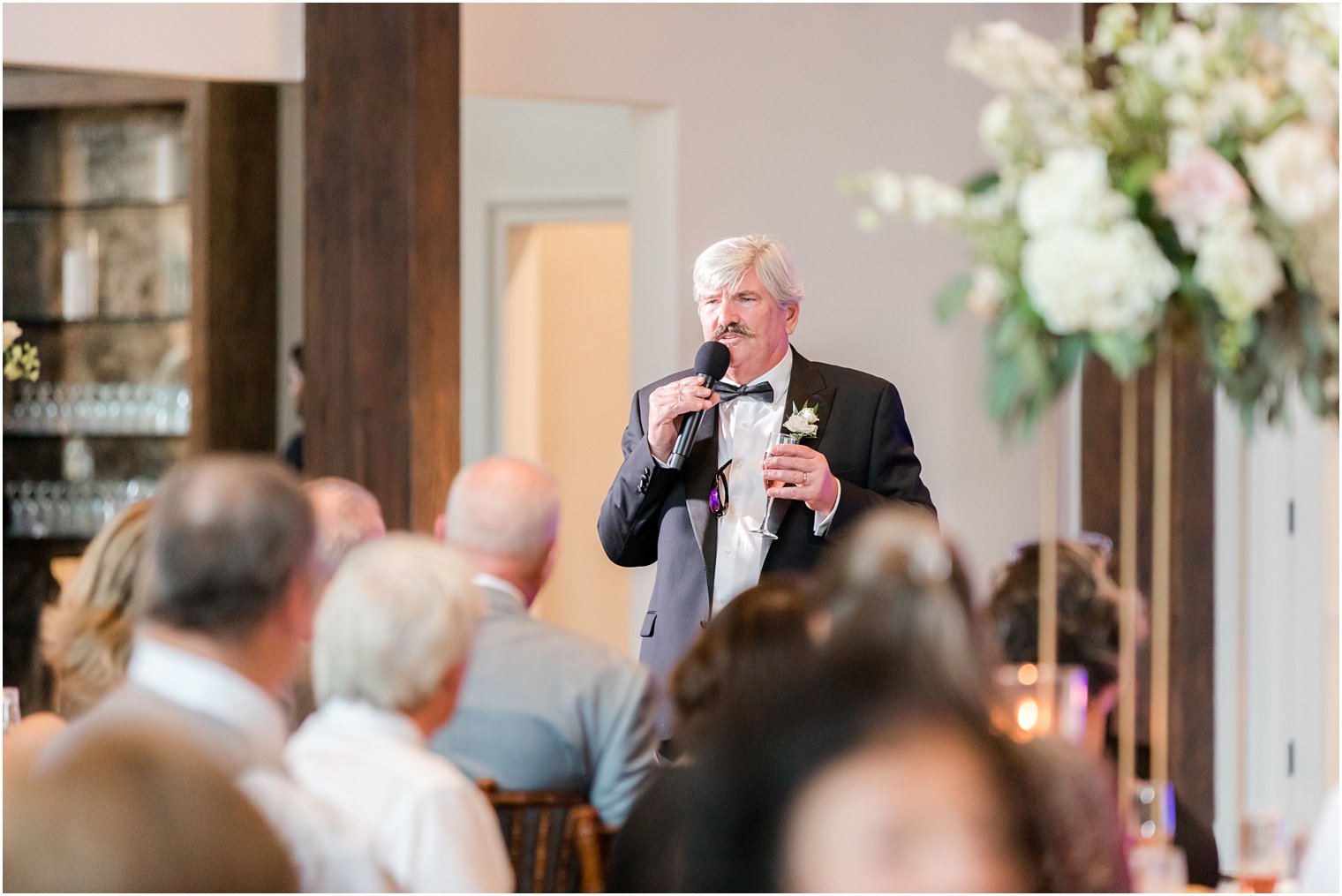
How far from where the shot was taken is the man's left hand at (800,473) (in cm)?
313

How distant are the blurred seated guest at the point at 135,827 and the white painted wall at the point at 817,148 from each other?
3.81 meters

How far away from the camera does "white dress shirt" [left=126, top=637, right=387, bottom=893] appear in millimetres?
1760

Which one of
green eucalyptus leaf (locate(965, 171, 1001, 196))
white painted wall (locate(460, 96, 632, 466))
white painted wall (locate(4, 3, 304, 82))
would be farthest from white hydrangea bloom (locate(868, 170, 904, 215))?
white painted wall (locate(460, 96, 632, 466))

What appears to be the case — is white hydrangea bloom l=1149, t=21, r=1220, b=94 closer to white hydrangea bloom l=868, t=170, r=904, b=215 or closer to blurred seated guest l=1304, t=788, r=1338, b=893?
white hydrangea bloom l=868, t=170, r=904, b=215

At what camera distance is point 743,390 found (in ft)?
11.2

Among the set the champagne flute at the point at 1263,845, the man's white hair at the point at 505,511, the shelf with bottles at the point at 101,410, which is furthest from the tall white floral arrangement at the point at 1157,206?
the shelf with bottles at the point at 101,410

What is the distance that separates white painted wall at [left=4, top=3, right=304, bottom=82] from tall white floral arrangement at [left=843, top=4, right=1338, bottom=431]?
3592 millimetres

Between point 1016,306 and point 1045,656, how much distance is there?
1.44ft

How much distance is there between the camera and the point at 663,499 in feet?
11.2

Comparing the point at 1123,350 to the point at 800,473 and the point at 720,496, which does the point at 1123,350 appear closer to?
the point at 800,473

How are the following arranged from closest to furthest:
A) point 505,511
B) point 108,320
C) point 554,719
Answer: point 554,719
point 505,511
point 108,320

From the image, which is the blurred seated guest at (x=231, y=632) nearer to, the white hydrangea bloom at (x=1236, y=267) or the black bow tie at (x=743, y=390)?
the white hydrangea bloom at (x=1236, y=267)

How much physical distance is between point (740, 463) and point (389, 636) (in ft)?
5.14

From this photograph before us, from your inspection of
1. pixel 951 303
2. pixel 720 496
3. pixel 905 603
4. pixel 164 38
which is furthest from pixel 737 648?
pixel 164 38
